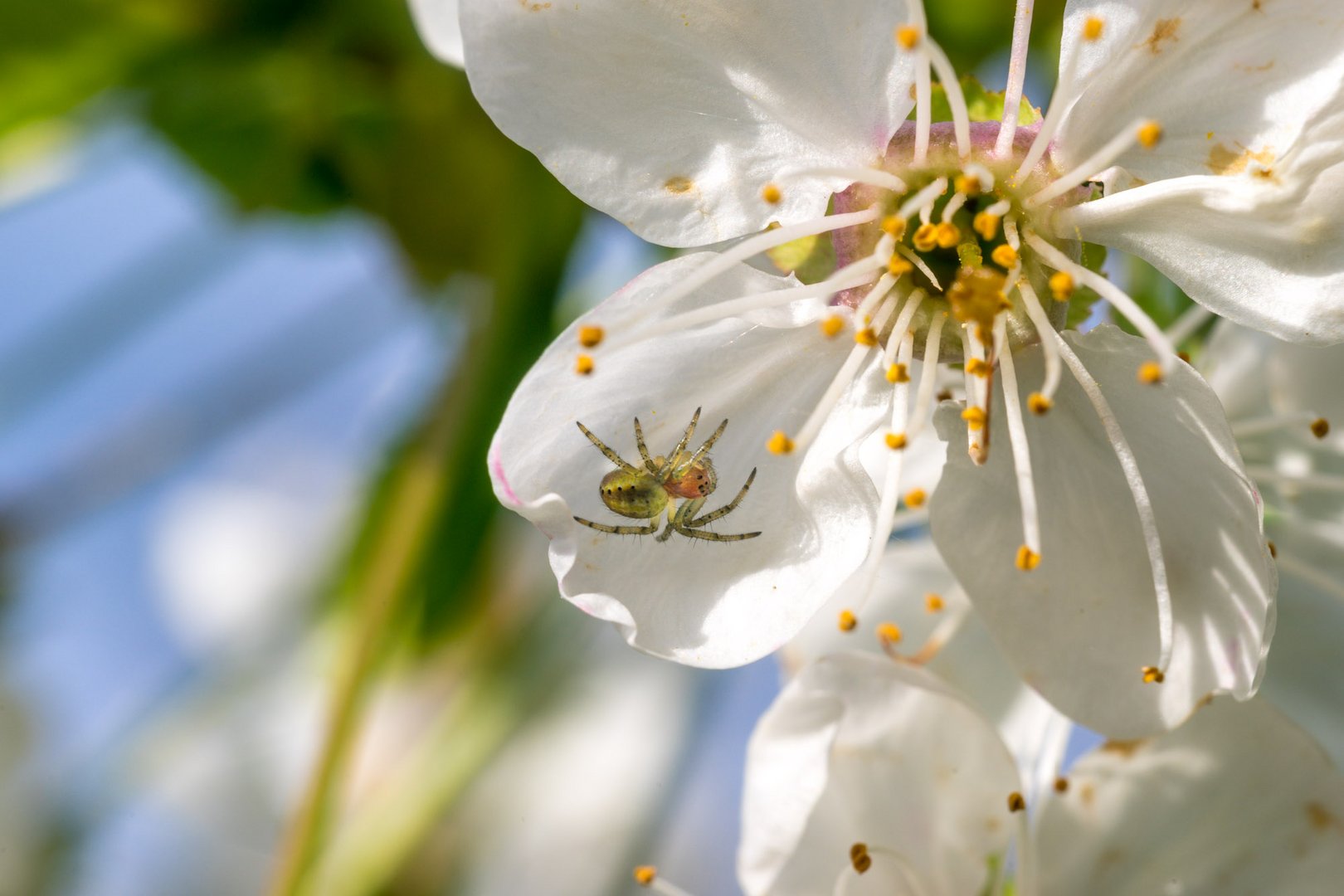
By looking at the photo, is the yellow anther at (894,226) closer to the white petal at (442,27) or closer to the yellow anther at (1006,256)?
the yellow anther at (1006,256)

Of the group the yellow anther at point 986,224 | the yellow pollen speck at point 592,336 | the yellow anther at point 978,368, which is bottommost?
the yellow anther at point 978,368

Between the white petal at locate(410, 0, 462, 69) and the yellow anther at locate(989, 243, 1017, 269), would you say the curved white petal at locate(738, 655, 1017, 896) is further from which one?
the white petal at locate(410, 0, 462, 69)

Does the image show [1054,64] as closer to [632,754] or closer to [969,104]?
[969,104]

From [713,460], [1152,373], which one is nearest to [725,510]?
[713,460]

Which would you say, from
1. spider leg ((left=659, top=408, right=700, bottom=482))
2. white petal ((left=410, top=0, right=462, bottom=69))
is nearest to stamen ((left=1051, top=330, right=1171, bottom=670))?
spider leg ((left=659, top=408, right=700, bottom=482))

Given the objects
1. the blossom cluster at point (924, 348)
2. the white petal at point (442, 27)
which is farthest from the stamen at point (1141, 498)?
the white petal at point (442, 27)

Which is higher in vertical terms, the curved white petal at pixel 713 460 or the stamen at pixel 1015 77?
the stamen at pixel 1015 77

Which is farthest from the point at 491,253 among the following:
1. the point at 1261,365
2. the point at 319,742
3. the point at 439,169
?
the point at 1261,365
